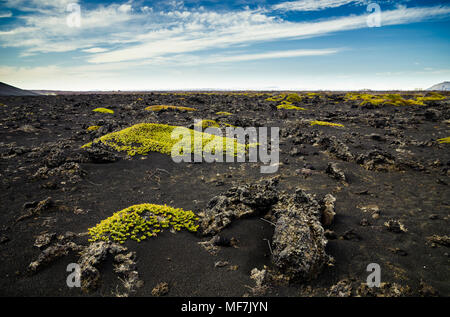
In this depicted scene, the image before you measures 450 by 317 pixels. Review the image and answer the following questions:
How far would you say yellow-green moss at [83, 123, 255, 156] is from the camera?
13.8 m

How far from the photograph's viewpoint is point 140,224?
6422 mm

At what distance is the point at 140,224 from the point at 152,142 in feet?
28.8

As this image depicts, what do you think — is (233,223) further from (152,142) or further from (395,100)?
(395,100)

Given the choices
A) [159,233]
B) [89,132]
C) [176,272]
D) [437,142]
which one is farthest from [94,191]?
[437,142]

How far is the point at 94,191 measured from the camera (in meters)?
9.38

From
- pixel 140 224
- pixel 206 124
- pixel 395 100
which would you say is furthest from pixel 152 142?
pixel 395 100

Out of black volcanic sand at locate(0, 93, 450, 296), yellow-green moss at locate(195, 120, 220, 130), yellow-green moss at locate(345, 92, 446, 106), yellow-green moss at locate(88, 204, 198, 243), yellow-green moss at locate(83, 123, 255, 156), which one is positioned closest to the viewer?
black volcanic sand at locate(0, 93, 450, 296)

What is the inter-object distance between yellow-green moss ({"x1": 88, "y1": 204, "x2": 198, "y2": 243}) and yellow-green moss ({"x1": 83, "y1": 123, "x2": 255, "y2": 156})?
6907mm

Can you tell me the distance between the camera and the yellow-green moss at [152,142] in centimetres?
1380

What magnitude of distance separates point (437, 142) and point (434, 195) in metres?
9.29

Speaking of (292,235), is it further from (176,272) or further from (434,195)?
(434,195)

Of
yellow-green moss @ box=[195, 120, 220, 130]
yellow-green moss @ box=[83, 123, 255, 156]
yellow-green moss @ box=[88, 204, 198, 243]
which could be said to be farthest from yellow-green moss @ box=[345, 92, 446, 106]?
yellow-green moss @ box=[88, 204, 198, 243]

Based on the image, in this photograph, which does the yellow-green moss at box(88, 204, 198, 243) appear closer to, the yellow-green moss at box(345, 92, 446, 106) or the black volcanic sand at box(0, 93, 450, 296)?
the black volcanic sand at box(0, 93, 450, 296)

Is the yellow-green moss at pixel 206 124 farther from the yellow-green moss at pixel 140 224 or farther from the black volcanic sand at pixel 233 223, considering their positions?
the yellow-green moss at pixel 140 224
